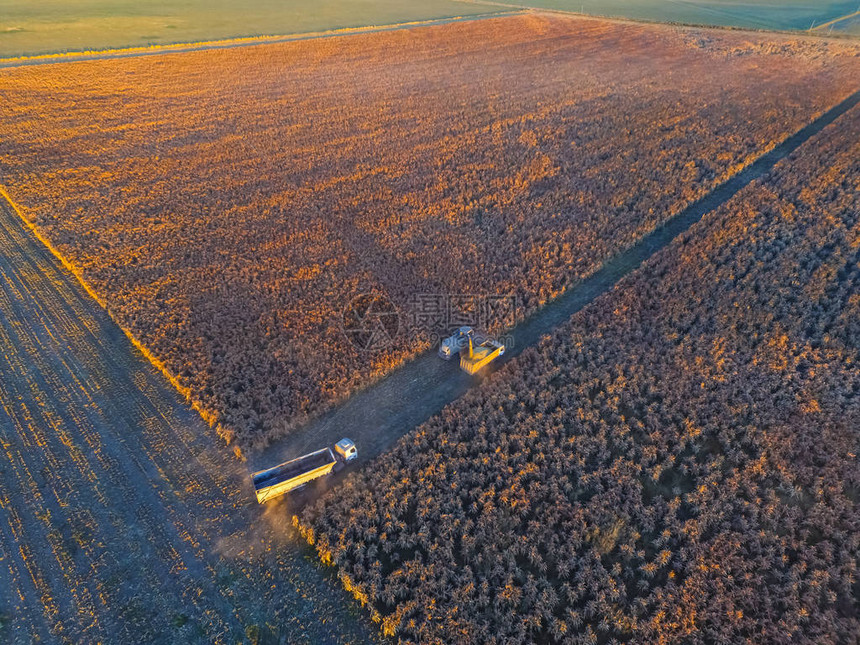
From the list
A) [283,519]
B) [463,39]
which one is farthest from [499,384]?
[463,39]

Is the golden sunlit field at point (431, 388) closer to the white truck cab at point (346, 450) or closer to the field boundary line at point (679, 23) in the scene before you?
the white truck cab at point (346, 450)

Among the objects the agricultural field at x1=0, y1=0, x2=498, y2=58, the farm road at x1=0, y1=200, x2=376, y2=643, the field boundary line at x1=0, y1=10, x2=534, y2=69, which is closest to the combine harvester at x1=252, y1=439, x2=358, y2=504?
the farm road at x1=0, y1=200, x2=376, y2=643

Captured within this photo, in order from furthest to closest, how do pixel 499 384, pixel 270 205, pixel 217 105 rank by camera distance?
pixel 217 105, pixel 270 205, pixel 499 384

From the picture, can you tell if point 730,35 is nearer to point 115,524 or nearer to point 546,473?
point 546,473

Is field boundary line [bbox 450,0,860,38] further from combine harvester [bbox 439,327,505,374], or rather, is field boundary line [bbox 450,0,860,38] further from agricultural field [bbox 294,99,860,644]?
combine harvester [bbox 439,327,505,374]

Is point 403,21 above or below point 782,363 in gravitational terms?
above

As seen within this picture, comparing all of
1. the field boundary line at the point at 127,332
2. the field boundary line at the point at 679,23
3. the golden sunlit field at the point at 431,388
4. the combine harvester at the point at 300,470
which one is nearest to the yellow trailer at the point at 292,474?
the combine harvester at the point at 300,470
